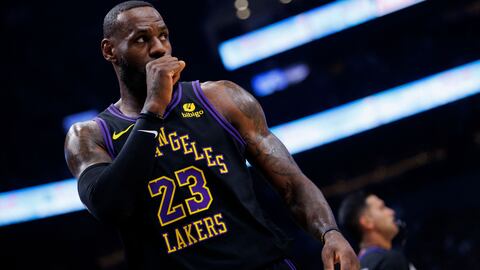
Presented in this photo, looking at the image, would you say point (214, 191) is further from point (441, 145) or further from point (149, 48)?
point (441, 145)

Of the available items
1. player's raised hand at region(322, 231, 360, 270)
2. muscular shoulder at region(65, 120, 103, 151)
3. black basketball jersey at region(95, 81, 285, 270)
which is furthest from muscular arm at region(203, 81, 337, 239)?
muscular shoulder at region(65, 120, 103, 151)

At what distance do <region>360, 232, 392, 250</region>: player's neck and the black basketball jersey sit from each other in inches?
120

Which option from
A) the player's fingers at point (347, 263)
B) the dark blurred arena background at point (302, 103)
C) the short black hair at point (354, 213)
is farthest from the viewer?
the dark blurred arena background at point (302, 103)

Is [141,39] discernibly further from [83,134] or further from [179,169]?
[179,169]

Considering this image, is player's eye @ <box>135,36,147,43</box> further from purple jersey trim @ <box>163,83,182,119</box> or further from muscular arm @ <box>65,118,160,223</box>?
muscular arm @ <box>65,118,160,223</box>

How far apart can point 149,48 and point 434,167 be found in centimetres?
1298

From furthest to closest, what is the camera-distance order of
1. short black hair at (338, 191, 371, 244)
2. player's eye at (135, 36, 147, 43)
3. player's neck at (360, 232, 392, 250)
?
short black hair at (338, 191, 371, 244)
player's neck at (360, 232, 392, 250)
player's eye at (135, 36, 147, 43)

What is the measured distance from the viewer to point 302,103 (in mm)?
11031

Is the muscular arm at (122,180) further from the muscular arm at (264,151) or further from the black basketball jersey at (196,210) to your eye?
the muscular arm at (264,151)

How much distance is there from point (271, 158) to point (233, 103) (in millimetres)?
261

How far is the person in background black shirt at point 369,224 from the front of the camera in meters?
5.18

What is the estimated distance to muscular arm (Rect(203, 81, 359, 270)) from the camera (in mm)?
2459

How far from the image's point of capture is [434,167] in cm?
1464

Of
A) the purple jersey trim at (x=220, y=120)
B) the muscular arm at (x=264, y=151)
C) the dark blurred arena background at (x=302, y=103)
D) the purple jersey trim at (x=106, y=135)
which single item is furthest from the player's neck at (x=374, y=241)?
the dark blurred arena background at (x=302, y=103)
